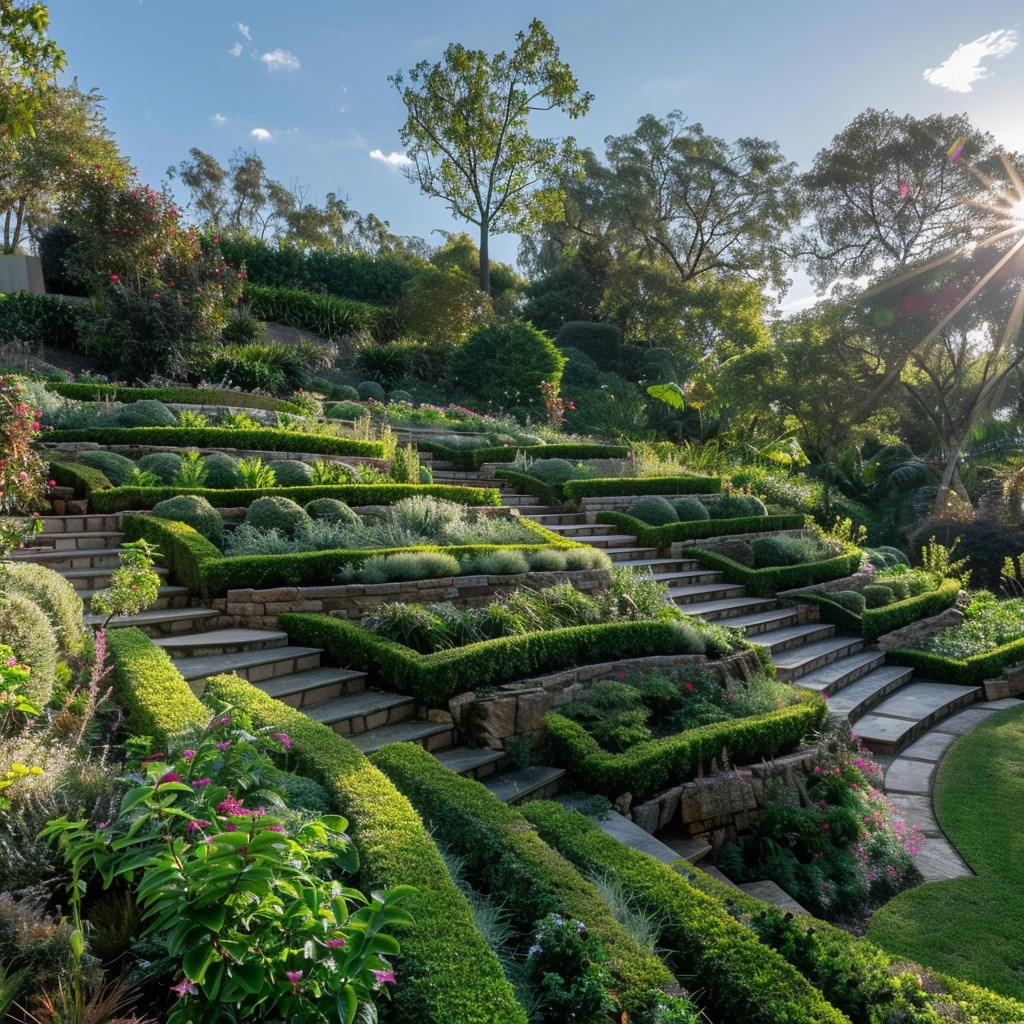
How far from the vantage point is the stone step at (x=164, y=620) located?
5.67 meters

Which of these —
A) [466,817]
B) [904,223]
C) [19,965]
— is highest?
[904,223]

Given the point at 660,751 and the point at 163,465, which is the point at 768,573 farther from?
the point at 163,465

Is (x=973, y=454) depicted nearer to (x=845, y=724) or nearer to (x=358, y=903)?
(x=845, y=724)

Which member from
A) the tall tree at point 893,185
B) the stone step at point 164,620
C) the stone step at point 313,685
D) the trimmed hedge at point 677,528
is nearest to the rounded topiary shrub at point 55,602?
the stone step at point 164,620

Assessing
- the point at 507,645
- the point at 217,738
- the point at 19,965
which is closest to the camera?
the point at 19,965

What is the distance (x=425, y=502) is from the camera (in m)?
8.73

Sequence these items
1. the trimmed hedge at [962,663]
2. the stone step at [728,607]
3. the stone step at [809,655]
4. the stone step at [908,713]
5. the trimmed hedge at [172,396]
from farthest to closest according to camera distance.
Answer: the trimmed hedge at [172,396], the trimmed hedge at [962,663], the stone step at [728,607], the stone step at [809,655], the stone step at [908,713]

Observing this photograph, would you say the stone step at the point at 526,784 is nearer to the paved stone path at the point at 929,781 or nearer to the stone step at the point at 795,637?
the paved stone path at the point at 929,781

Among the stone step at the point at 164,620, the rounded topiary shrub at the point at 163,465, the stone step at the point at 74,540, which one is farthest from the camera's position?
the rounded topiary shrub at the point at 163,465

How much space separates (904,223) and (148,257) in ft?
78.7

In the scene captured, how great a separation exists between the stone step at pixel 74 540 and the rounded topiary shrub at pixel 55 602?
2207 millimetres

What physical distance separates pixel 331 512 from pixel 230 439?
2.64 metres

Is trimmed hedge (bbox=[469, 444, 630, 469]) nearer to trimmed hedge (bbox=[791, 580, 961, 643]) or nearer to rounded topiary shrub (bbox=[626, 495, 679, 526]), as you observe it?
rounded topiary shrub (bbox=[626, 495, 679, 526])

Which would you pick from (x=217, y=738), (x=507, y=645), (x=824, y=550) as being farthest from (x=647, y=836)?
(x=824, y=550)
